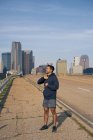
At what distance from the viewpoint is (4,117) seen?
44.4 ft

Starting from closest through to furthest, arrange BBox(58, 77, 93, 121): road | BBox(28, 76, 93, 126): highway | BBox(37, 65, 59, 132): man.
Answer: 1. BBox(37, 65, 59, 132): man
2. BBox(28, 76, 93, 126): highway
3. BBox(58, 77, 93, 121): road

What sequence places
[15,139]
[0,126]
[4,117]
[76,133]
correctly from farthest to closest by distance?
[4,117] < [0,126] < [76,133] < [15,139]

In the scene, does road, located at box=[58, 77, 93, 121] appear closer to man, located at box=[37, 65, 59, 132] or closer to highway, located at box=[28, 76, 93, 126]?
highway, located at box=[28, 76, 93, 126]

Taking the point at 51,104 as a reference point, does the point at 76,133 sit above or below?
below

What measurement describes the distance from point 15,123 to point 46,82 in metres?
2.09

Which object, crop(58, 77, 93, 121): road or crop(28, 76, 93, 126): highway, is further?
crop(58, 77, 93, 121): road

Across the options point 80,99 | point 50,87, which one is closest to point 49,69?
point 50,87

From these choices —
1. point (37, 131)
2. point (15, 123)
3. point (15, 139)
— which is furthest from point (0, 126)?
point (15, 139)

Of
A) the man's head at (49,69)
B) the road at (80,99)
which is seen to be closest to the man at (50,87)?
the man's head at (49,69)

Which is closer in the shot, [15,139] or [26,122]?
[15,139]

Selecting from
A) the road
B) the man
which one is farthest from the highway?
the man

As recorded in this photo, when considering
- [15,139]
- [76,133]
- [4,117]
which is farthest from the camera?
[4,117]

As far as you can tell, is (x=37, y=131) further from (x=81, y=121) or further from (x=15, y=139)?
(x=81, y=121)

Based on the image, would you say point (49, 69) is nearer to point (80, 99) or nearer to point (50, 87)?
point (50, 87)
